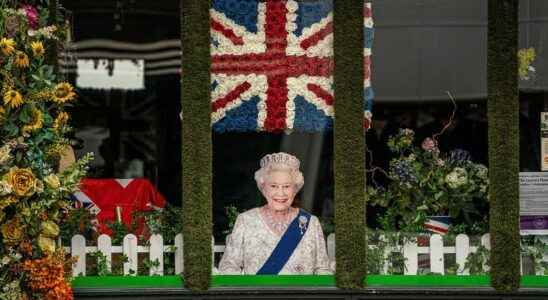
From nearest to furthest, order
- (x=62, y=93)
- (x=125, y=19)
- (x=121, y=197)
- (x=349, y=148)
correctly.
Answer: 1. (x=62, y=93)
2. (x=349, y=148)
3. (x=121, y=197)
4. (x=125, y=19)

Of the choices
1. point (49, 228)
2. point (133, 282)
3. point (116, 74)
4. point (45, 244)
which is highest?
point (116, 74)

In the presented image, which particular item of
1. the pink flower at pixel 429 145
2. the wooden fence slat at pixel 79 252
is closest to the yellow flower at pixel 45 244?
the wooden fence slat at pixel 79 252

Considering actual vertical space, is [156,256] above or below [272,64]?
below

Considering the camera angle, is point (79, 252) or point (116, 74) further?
point (116, 74)

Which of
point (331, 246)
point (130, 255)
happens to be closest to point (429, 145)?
point (331, 246)

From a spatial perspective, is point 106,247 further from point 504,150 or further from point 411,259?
point 504,150

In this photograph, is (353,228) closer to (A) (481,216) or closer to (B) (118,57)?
(A) (481,216)

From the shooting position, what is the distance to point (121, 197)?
6945 millimetres

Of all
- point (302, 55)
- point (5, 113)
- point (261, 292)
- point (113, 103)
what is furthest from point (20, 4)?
point (261, 292)

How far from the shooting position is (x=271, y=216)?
668 centimetres

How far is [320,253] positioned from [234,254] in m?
0.60

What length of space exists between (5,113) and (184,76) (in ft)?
4.09

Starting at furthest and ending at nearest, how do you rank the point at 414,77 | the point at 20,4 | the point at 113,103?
1. the point at 113,103
2. the point at 414,77
3. the point at 20,4

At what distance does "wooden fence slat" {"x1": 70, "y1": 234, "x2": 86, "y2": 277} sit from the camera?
21.5ft
